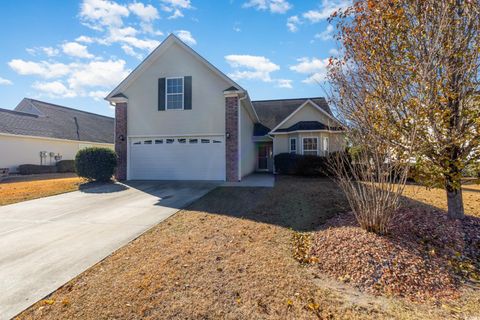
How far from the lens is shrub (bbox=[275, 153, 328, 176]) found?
14741mm

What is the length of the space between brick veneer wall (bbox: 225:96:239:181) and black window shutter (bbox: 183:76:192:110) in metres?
2.05

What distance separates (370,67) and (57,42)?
41.1ft

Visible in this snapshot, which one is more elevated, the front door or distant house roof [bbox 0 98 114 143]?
distant house roof [bbox 0 98 114 143]

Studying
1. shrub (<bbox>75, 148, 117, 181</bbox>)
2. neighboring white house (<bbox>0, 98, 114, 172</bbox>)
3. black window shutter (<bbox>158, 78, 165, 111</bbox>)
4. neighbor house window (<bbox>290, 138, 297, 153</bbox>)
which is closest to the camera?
shrub (<bbox>75, 148, 117, 181</bbox>)

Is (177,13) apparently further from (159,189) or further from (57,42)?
(159,189)

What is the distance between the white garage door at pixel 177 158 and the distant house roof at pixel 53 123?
12.0 meters

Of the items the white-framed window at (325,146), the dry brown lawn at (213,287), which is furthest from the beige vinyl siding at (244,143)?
the dry brown lawn at (213,287)

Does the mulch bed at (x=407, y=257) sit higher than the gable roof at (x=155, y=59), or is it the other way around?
the gable roof at (x=155, y=59)

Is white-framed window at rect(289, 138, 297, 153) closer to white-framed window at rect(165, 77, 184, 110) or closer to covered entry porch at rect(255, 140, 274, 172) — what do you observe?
covered entry porch at rect(255, 140, 274, 172)

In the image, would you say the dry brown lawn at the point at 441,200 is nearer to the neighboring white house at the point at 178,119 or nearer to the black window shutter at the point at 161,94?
the neighboring white house at the point at 178,119

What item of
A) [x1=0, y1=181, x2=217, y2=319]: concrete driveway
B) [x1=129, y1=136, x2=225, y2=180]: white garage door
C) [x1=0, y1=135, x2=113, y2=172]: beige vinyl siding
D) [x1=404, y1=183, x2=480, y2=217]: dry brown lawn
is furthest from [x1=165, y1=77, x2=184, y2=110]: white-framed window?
[x1=0, y1=135, x2=113, y2=172]: beige vinyl siding

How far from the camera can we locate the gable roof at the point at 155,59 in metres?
12.3

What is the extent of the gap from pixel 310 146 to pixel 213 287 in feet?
46.0

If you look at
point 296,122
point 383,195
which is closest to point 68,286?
point 383,195
